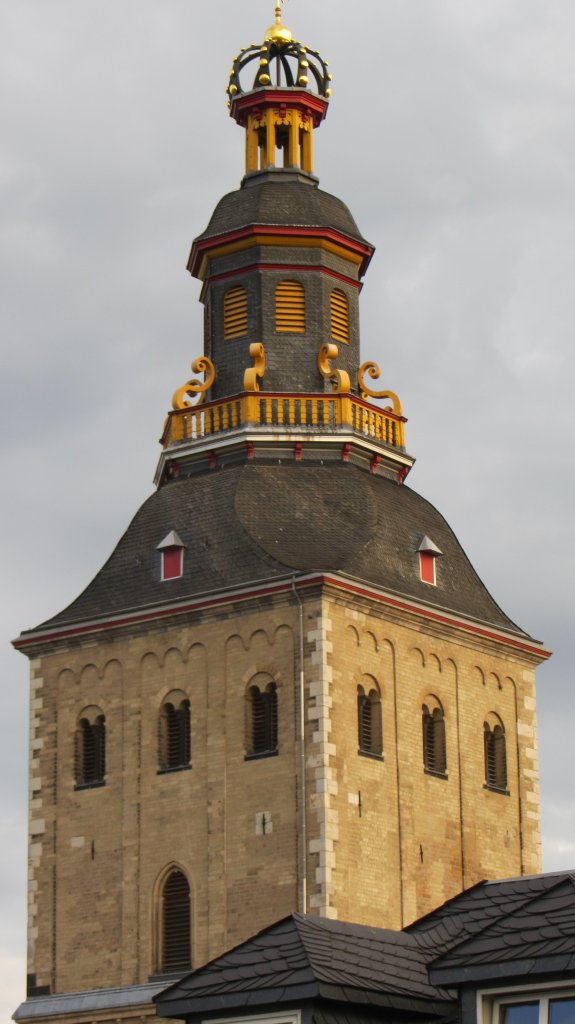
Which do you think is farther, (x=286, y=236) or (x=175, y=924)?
(x=286, y=236)

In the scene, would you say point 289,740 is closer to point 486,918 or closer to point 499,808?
point 499,808

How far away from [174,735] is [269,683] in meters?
2.92

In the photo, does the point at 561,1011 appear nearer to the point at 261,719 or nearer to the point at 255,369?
the point at 261,719

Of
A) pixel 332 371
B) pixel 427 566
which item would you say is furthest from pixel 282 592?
pixel 332 371

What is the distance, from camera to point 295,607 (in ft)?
184

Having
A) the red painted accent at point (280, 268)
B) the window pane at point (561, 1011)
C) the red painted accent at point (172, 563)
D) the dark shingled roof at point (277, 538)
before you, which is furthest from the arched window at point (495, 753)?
the window pane at point (561, 1011)

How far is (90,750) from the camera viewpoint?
59188 mm

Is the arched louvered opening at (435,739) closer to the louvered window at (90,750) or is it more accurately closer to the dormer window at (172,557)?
the dormer window at (172,557)

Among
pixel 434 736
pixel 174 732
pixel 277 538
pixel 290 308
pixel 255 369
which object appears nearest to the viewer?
pixel 174 732

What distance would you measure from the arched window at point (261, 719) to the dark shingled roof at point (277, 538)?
7.77 ft

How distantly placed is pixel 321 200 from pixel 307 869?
1811cm

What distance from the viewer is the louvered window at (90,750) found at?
5878cm

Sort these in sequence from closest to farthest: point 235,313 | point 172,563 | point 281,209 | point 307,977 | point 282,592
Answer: point 307,977 → point 282,592 → point 172,563 → point 235,313 → point 281,209

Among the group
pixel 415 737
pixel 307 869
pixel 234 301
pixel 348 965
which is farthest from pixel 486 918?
pixel 234 301
